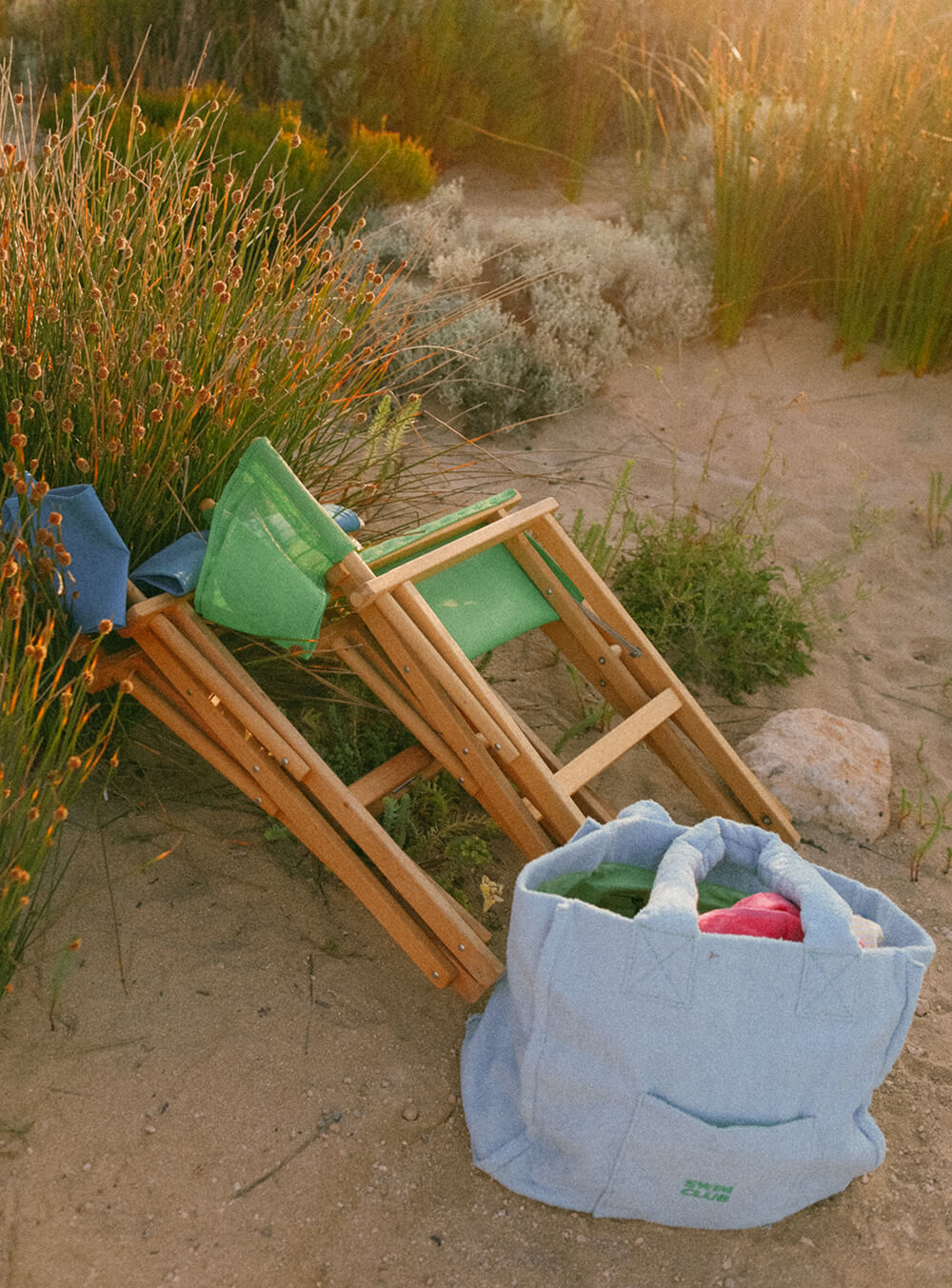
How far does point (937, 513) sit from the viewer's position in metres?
4.36

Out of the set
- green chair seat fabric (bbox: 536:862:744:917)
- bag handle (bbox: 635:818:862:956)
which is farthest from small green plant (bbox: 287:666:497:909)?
bag handle (bbox: 635:818:862:956)

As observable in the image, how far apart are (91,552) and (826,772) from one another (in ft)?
6.57

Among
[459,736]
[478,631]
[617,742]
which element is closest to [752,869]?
[617,742]

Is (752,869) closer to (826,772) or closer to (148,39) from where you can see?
(826,772)

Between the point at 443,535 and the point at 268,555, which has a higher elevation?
the point at 268,555

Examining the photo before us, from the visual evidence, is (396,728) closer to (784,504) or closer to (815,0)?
(784,504)

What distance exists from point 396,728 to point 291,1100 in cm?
100

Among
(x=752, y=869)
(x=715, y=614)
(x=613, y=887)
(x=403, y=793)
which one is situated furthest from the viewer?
(x=715, y=614)

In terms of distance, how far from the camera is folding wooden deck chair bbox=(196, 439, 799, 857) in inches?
93.0

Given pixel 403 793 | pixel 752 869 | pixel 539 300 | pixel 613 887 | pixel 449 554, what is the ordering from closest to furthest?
1. pixel 613 887
2. pixel 752 869
3. pixel 449 554
4. pixel 403 793
5. pixel 539 300

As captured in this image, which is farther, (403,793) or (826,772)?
(826,772)

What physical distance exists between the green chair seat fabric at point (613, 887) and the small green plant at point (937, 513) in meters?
2.46

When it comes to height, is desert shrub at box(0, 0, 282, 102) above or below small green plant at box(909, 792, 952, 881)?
above

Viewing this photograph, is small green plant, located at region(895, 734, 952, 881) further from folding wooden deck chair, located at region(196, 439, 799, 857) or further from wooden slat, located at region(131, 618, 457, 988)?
wooden slat, located at region(131, 618, 457, 988)
